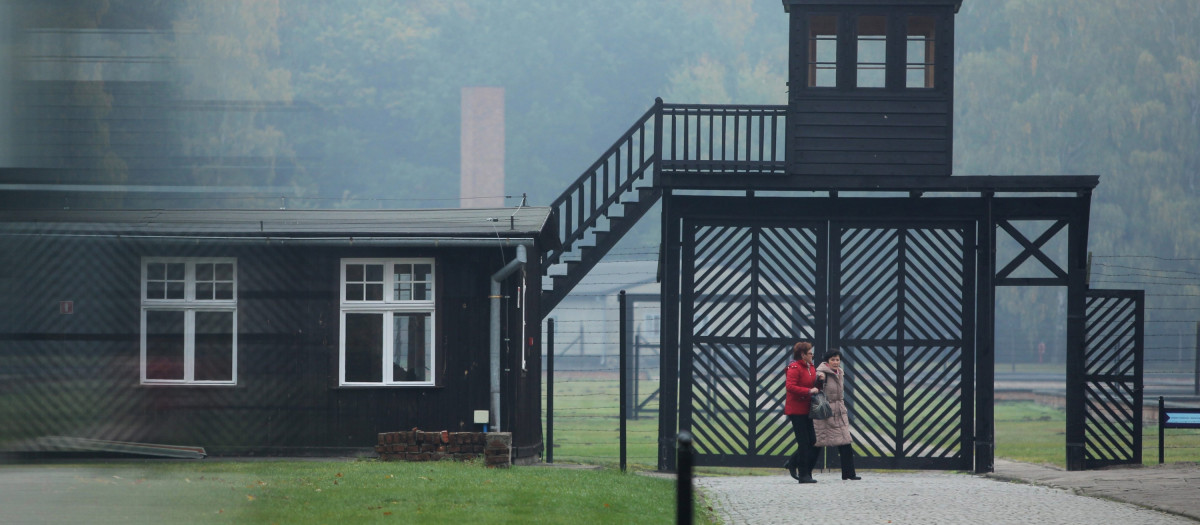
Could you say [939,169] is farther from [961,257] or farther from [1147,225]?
[1147,225]

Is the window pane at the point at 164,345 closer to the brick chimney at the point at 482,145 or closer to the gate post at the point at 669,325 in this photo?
the gate post at the point at 669,325

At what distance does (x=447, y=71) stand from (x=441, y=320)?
2343 inches

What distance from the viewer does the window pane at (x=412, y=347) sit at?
55.5ft

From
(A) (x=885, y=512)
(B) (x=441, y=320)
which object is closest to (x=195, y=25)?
(A) (x=885, y=512)

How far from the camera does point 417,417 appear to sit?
16.7 m

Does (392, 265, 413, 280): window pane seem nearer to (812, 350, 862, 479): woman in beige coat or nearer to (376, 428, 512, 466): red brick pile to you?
(376, 428, 512, 466): red brick pile

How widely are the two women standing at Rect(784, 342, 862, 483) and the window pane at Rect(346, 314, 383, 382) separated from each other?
5325 millimetres

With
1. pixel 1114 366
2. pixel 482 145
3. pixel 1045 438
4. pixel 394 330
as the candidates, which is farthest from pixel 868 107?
pixel 482 145

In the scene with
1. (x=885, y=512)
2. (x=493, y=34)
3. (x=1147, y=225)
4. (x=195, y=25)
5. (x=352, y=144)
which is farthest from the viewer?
(x=493, y=34)

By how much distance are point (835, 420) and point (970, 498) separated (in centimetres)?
193

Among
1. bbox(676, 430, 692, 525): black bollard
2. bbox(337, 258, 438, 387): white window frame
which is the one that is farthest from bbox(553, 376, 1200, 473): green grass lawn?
bbox(676, 430, 692, 525): black bollard

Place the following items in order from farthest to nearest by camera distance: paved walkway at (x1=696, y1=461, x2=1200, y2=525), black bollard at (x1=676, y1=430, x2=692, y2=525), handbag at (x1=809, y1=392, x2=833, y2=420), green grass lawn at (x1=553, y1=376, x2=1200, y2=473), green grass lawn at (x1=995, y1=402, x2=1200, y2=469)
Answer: green grass lawn at (x1=995, y1=402, x2=1200, y2=469)
green grass lawn at (x1=553, y1=376, x2=1200, y2=473)
handbag at (x1=809, y1=392, x2=833, y2=420)
paved walkway at (x1=696, y1=461, x2=1200, y2=525)
black bollard at (x1=676, y1=430, x2=692, y2=525)

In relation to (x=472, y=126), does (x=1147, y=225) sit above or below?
below

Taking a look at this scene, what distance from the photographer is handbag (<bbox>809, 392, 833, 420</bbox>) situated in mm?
14297
